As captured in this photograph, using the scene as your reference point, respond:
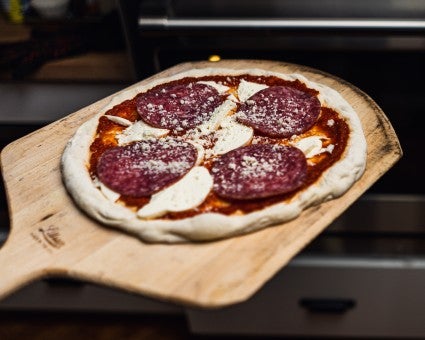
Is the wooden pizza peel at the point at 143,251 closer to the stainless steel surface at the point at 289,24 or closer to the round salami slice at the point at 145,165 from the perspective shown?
the round salami slice at the point at 145,165

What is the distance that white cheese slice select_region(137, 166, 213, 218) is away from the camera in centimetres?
94

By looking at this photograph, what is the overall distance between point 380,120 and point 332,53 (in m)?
0.25

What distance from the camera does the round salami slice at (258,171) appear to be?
95 cm

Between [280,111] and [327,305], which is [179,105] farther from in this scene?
[327,305]

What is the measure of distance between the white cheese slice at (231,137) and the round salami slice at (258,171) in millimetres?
36

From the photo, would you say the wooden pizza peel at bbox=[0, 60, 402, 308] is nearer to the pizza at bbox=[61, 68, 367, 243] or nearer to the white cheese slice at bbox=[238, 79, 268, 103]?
A: the pizza at bbox=[61, 68, 367, 243]

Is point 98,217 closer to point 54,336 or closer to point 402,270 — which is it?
point 402,270

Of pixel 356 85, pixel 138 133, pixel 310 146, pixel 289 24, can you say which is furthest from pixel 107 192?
pixel 356 85

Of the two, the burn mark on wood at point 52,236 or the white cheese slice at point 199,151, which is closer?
the burn mark on wood at point 52,236

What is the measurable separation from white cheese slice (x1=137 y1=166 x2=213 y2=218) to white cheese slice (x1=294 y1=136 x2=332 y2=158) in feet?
→ 0.70

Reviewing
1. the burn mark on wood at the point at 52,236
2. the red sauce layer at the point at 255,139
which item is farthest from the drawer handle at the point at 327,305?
the burn mark on wood at the point at 52,236

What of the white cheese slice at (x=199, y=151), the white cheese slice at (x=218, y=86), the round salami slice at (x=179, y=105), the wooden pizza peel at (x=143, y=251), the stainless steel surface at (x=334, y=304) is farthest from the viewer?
the stainless steel surface at (x=334, y=304)

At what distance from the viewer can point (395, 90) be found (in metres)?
1.29

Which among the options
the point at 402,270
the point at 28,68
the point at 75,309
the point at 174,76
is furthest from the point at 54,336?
the point at 402,270
